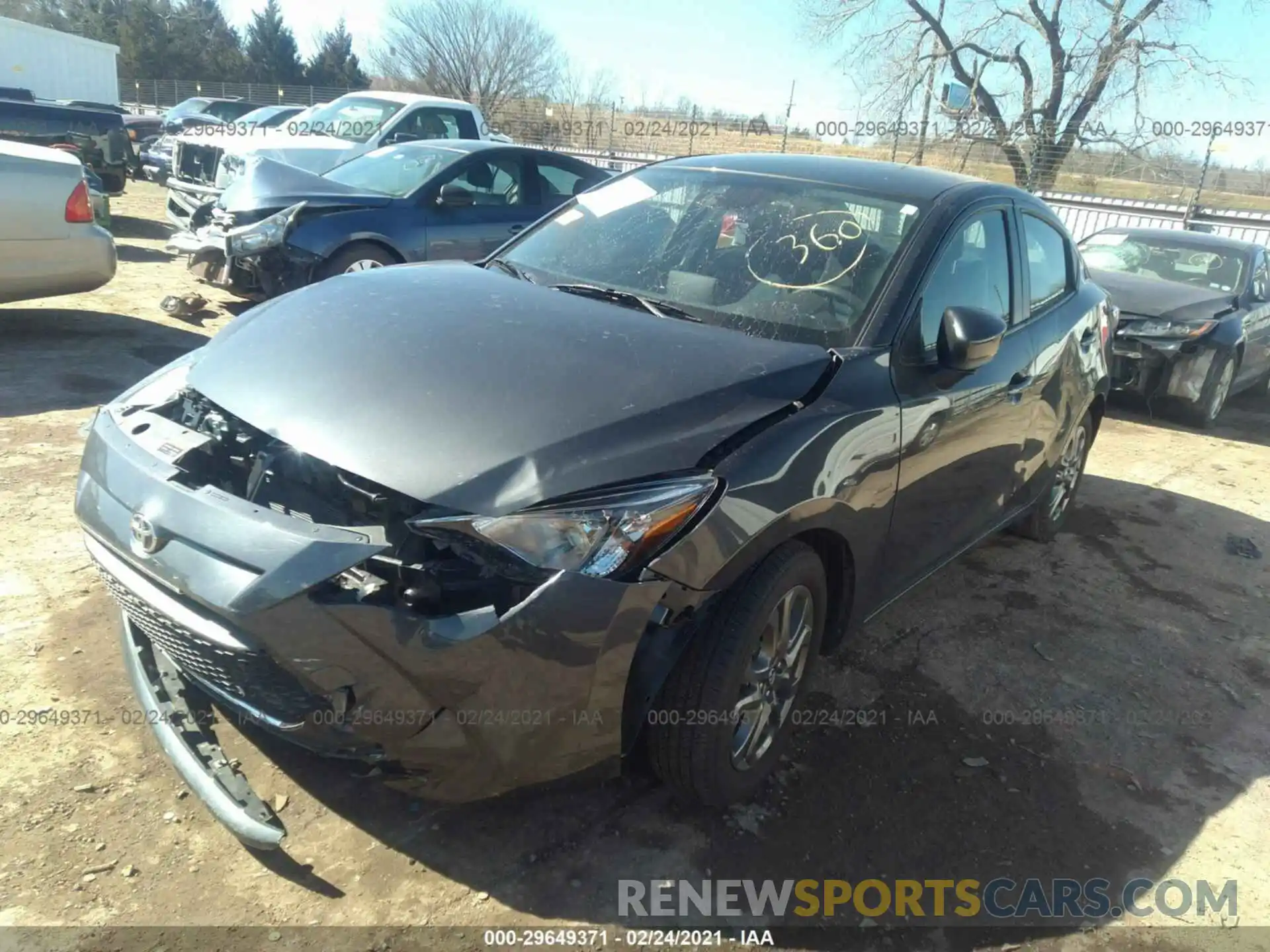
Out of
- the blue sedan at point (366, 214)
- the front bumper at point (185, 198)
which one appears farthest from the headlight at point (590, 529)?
the front bumper at point (185, 198)

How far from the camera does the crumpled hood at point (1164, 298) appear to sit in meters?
7.63

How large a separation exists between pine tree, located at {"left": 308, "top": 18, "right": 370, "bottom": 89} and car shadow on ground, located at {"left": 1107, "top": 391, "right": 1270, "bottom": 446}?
169 ft

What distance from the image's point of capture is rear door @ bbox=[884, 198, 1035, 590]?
3.00 meters

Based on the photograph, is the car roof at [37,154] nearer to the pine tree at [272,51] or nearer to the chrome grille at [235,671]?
the chrome grille at [235,671]

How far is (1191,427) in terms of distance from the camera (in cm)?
794

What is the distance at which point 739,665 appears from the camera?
2369 mm

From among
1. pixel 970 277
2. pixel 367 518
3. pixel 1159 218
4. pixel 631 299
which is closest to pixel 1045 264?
pixel 970 277

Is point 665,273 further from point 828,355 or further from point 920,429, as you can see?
point 920,429

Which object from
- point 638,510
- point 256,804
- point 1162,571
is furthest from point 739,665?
point 1162,571

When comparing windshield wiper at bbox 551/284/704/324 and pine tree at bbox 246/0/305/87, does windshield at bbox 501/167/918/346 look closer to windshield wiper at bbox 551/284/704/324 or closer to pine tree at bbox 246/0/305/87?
windshield wiper at bbox 551/284/704/324

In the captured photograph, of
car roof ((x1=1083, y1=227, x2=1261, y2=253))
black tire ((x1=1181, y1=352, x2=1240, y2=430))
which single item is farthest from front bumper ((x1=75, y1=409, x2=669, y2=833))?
car roof ((x1=1083, y1=227, x2=1261, y2=253))

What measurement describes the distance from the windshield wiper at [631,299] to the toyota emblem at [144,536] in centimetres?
154

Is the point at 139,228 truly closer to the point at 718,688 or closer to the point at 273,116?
the point at 273,116

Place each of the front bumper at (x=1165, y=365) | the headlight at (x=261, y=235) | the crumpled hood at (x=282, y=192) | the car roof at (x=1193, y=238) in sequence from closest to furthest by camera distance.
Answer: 1. the headlight at (x=261, y=235)
2. the crumpled hood at (x=282, y=192)
3. the front bumper at (x=1165, y=365)
4. the car roof at (x=1193, y=238)
